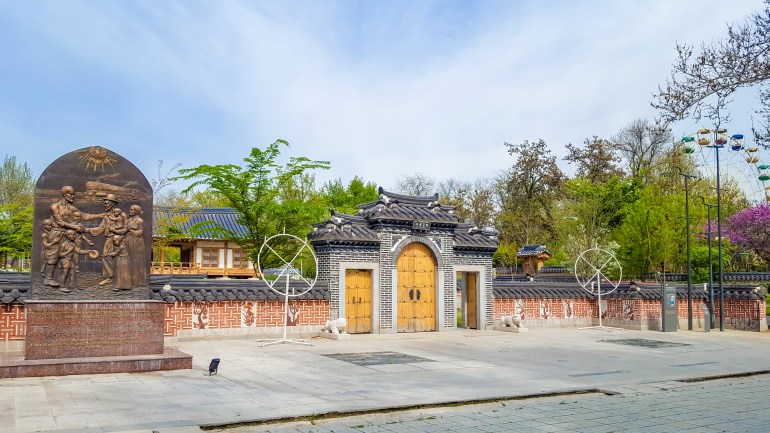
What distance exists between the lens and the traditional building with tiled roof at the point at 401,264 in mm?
18188

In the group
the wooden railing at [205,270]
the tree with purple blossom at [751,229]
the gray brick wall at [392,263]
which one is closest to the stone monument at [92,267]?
the gray brick wall at [392,263]

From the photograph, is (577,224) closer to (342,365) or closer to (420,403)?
(342,365)

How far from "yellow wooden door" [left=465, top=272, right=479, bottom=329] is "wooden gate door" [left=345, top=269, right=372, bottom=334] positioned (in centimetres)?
383

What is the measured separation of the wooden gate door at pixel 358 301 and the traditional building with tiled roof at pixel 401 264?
0.09ft

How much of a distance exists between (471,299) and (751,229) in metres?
19.4

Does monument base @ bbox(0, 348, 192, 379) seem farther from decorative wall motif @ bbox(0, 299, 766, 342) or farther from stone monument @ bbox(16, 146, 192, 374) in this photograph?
decorative wall motif @ bbox(0, 299, 766, 342)

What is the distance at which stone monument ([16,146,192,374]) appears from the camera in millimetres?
10492

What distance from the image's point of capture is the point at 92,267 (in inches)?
435

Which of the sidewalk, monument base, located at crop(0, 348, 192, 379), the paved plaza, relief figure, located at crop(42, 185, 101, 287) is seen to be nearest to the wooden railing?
the paved plaza

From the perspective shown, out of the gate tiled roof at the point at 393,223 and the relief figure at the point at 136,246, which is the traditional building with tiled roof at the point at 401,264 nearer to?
the gate tiled roof at the point at 393,223

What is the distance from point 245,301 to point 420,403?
9.13m

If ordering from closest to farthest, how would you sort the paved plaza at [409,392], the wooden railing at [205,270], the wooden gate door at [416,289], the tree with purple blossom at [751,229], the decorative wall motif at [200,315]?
1. the paved plaza at [409,392]
2. the decorative wall motif at [200,315]
3. the wooden gate door at [416,289]
4. the tree with purple blossom at [751,229]
5. the wooden railing at [205,270]

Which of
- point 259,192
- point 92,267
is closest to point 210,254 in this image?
point 259,192

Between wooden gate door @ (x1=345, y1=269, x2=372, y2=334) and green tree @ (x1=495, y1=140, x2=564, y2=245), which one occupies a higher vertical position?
green tree @ (x1=495, y1=140, x2=564, y2=245)
